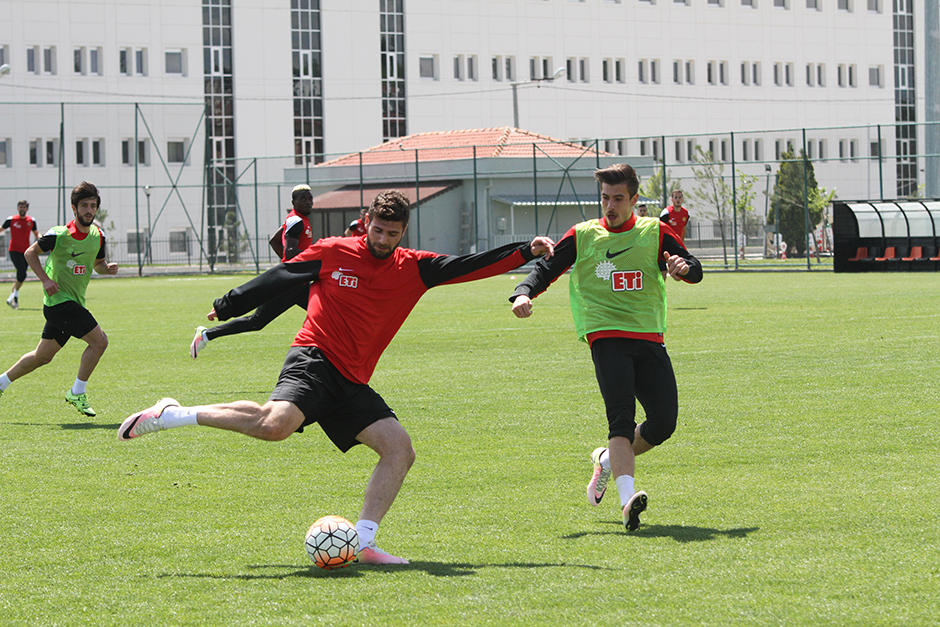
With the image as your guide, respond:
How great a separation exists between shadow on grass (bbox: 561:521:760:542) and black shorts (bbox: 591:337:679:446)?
1.86ft

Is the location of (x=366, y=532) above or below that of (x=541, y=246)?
→ below

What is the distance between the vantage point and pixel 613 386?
639 centimetres

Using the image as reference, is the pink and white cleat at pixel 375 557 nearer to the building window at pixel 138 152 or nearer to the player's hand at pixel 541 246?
the player's hand at pixel 541 246

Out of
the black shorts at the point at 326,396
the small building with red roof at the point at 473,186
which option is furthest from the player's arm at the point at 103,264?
the small building with red roof at the point at 473,186

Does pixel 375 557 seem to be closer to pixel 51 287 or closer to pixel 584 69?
pixel 51 287

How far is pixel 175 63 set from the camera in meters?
65.3

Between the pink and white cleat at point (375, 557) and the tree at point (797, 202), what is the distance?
32.1 meters

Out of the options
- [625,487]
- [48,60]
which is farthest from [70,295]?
[48,60]

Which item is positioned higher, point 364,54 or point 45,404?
point 364,54

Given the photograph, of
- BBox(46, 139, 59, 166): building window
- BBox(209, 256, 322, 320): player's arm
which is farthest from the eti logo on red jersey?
BBox(46, 139, 59, 166): building window

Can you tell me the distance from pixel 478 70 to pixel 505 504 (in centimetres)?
6602

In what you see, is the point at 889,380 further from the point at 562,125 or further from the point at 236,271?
the point at 562,125

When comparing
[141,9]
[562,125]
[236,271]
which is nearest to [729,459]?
[236,271]

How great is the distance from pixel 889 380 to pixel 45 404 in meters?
7.88
